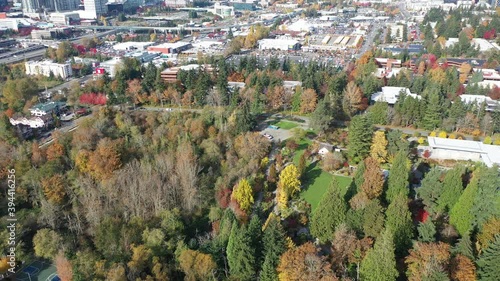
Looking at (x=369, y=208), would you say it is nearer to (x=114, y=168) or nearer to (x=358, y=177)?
(x=358, y=177)

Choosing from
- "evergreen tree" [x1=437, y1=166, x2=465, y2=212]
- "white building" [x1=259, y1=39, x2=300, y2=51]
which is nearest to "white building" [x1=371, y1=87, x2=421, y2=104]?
"evergreen tree" [x1=437, y1=166, x2=465, y2=212]

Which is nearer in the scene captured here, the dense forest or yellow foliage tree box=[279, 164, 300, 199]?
the dense forest

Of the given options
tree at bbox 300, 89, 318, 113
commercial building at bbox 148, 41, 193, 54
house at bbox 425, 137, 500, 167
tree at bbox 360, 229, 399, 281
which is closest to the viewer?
tree at bbox 360, 229, 399, 281

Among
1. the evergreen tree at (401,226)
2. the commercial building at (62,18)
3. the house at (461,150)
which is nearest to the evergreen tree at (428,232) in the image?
the evergreen tree at (401,226)

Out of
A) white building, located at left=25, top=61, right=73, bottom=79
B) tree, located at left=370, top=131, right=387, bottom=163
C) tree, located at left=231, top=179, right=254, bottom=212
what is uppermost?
white building, located at left=25, top=61, right=73, bottom=79

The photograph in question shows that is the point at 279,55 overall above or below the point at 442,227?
above

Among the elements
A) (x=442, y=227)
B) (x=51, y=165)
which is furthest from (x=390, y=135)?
(x=51, y=165)

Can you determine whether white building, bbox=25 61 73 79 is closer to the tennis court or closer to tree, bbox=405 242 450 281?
the tennis court

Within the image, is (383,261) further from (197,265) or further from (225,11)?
(225,11)
